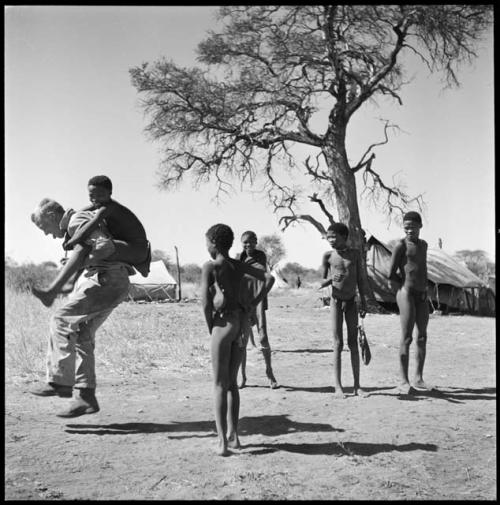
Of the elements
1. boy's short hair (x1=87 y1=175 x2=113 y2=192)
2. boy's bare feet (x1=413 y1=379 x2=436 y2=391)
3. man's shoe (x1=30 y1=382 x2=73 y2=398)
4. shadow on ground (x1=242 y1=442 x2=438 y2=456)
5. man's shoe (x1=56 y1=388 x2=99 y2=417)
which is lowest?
shadow on ground (x1=242 y1=442 x2=438 y2=456)

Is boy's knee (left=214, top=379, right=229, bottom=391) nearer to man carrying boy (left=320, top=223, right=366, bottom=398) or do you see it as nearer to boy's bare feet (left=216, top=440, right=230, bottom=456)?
boy's bare feet (left=216, top=440, right=230, bottom=456)

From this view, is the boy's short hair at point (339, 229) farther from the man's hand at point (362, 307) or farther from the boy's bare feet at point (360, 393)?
the boy's bare feet at point (360, 393)

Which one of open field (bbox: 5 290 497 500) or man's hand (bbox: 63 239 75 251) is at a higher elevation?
man's hand (bbox: 63 239 75 251)

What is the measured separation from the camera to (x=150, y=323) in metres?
12.6

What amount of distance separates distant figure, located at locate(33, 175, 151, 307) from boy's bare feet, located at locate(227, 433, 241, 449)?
144 centimetres

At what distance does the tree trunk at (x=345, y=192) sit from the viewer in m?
16.6

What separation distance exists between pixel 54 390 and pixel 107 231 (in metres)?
1.17

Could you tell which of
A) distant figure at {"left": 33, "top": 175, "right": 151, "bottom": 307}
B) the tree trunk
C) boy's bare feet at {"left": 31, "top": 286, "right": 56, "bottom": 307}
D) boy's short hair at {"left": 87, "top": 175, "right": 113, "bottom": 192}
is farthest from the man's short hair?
the tree trunk

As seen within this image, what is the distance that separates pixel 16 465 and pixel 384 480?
2.14 meters

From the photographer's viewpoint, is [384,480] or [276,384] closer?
[384,480]

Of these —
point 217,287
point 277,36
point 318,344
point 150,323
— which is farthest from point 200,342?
point 277,36

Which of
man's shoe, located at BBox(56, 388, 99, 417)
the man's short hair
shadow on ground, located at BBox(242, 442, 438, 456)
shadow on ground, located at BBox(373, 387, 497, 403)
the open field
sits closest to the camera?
the open field

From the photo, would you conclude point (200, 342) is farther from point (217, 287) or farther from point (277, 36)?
point (277, 36)

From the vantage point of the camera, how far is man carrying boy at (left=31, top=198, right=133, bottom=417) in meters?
4.10
